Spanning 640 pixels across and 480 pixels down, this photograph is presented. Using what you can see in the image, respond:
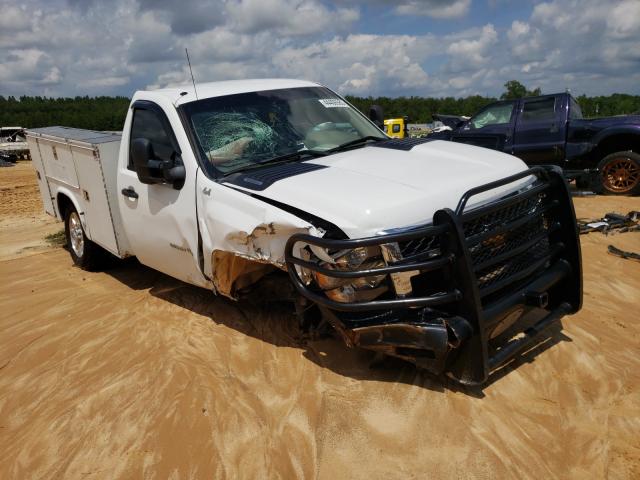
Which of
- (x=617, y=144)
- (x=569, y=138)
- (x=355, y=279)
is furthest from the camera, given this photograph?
(x=569, y=138)

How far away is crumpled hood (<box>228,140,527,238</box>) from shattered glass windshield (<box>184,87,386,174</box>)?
1.35 ft

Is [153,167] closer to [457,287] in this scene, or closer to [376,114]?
[457,287]

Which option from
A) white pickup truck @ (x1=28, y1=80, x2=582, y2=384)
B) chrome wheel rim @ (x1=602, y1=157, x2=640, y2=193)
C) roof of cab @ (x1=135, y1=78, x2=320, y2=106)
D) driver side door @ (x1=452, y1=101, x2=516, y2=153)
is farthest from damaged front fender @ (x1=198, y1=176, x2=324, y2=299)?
chrome wheel rim @ (x1=602, y1=157, x2=640, y2=193)

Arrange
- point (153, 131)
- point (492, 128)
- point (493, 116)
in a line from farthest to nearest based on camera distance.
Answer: point (493, 116) → point (492, 128) → point (153, 131)

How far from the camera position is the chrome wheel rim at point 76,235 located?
6.55 meters

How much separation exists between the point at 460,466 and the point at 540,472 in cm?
39

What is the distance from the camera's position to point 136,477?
2961 millimetres

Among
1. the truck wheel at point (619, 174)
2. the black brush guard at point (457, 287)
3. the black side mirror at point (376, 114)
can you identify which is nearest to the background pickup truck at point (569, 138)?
the truck wheel at point (619, 174)

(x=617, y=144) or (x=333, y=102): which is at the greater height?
(x=333, y=102)

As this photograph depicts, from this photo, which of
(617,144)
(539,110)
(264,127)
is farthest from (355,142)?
(617,144)

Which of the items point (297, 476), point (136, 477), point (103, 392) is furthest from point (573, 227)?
point (103, 392)

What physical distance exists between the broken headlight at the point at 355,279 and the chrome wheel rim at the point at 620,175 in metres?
8.30

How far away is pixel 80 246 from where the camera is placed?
6.67m

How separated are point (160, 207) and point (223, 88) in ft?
3.92
